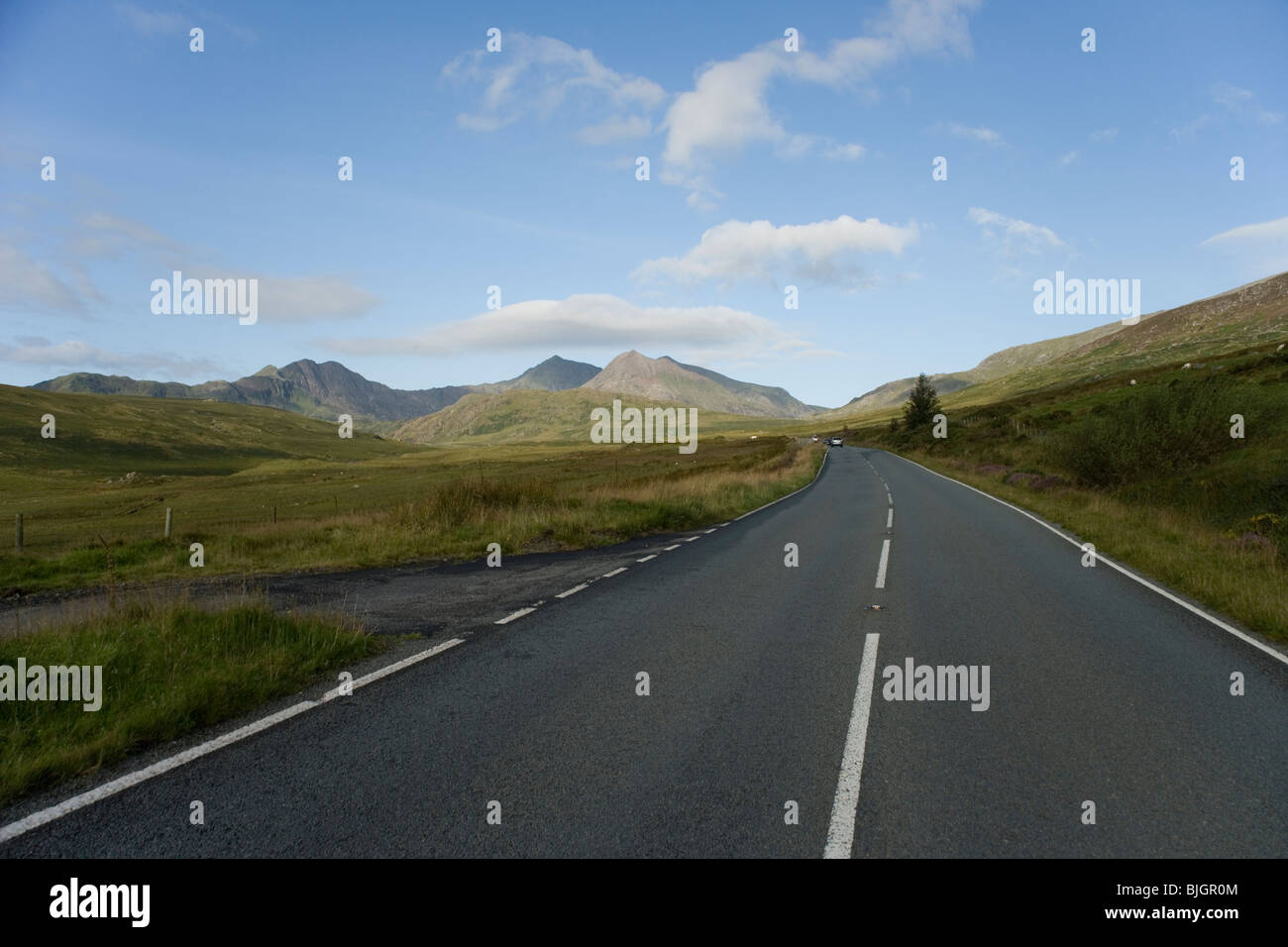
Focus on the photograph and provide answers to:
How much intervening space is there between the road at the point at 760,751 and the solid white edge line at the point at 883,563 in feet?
6.15

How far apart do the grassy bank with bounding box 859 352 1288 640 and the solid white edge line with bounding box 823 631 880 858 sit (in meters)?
5.34

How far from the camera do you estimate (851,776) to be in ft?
14.2

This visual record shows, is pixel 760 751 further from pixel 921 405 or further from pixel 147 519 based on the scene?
pixel 921 405

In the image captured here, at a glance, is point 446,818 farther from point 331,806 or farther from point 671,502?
point 671,502

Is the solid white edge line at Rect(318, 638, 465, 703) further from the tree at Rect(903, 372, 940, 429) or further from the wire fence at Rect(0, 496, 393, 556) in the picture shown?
the tree at Rect(903, 372, 940, 429)

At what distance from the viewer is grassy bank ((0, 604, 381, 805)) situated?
15.3ft

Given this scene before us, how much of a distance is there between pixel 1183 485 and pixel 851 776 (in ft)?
79.7

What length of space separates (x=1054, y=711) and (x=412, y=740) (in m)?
4.89

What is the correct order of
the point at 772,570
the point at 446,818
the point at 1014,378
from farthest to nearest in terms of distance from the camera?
the point at 1014,378 < the point at 772,570 < the point at 446,818

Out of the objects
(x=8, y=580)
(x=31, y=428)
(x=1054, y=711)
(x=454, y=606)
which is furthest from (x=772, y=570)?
(x=31, y=428)

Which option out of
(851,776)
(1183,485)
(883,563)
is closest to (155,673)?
(851,776)

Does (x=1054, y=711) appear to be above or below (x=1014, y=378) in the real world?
below

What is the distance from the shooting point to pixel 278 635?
7.14m

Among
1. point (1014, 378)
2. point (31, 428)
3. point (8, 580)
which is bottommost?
point (8, 580)
